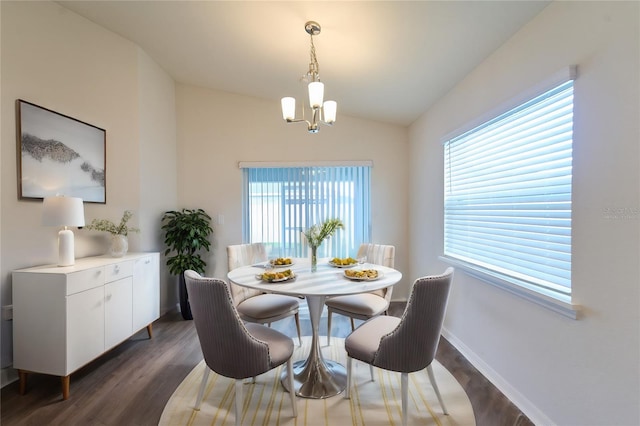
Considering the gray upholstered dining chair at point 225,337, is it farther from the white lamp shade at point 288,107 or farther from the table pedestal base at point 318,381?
the white lamp shade at point 288,107

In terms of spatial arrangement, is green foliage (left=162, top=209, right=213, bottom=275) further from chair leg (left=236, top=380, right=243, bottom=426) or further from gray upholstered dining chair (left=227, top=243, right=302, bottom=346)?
chair leg (left=236, top=380, right=243, bottom=426)

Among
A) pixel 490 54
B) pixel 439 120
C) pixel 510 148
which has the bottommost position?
pixel 510 148

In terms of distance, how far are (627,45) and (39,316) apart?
3.53 meters

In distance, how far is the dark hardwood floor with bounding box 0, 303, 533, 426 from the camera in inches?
65.3

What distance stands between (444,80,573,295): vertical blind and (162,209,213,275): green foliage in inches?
112

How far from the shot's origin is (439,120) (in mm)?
2816

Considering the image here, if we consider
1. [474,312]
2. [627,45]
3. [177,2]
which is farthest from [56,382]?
[627,45]

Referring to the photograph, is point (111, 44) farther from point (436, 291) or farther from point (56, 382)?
point (436, 291)

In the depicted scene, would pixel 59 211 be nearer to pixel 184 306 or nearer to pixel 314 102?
pixel 184 306

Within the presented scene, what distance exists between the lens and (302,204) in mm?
3768

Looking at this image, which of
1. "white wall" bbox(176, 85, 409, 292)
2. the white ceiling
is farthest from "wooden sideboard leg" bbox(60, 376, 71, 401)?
the white ceiling

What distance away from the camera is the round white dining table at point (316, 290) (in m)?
1.65

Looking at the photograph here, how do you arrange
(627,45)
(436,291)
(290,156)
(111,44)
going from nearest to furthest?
(627,45), (436,291), (111,44), (290,156)

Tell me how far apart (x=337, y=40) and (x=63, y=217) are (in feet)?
7.89
